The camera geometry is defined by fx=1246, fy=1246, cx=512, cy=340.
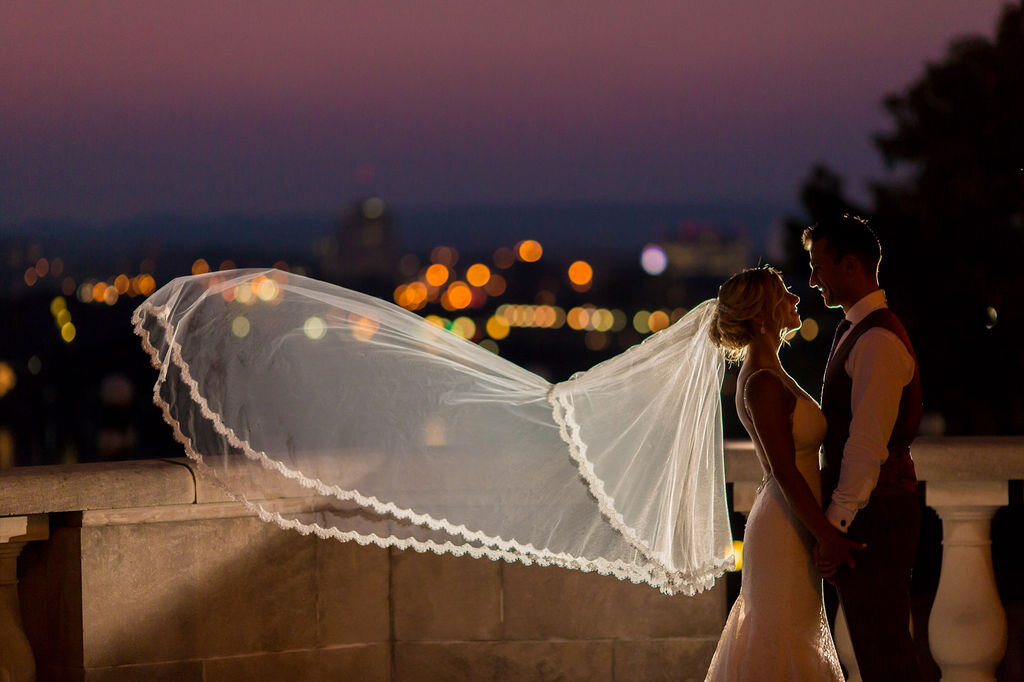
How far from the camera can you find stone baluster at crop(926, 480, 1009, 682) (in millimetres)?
4410

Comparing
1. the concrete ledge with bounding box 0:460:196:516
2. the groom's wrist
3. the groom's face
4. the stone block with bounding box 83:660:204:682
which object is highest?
the groom's face

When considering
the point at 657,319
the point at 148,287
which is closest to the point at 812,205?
the point at 148,287

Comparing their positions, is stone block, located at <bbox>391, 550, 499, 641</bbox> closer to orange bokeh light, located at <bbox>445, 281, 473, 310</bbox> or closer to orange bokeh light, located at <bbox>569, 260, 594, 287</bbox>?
orange bokeh light, located at <bbox>569, 260, 594, 287</bbox>

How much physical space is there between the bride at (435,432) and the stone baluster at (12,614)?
0.72 meters

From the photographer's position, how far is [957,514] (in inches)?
178

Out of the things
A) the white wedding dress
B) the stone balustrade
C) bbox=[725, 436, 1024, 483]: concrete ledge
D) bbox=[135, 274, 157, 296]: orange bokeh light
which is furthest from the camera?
bbox=[135, 274, 157, 296]: orange bokeh light

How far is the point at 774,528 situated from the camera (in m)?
3.70

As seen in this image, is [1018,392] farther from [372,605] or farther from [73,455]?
[73,455]

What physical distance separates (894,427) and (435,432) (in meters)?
1.51

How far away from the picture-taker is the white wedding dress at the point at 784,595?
368 centimetres

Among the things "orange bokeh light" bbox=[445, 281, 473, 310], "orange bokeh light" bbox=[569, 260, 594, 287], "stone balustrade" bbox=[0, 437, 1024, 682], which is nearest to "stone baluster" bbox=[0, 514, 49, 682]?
"stone balustrade" bbox=[0, 437, 1024, 682]

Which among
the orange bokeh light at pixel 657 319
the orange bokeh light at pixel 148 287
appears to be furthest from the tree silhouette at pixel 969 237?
the orange bokeh light at pixel 657 319

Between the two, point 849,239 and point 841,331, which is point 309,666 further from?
point 849,239

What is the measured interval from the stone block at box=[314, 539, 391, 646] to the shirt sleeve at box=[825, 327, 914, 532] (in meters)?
1.94
